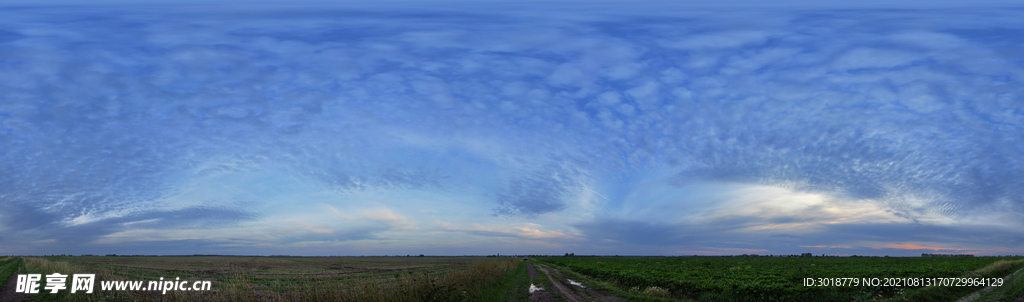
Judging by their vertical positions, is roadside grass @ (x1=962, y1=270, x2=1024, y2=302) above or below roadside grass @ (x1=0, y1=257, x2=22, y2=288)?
above

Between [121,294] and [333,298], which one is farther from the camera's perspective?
[121,294]

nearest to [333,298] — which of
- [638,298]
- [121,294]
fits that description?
[121,294]

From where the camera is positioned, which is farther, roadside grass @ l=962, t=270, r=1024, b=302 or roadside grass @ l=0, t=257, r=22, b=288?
roadside grass @ l=0, t=257, r=22, b=288

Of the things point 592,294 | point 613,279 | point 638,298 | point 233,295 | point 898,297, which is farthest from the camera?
point 613,279

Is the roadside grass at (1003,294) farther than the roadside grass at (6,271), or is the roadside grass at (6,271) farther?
the roadside grass at (6,271)

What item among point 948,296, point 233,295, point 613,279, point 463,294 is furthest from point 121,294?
point 948,296

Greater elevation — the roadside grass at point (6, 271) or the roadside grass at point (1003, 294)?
the roadside grass at point (1003, 294)

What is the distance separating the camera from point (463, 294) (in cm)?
2091

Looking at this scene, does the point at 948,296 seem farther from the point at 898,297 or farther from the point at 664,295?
the point at 664,295

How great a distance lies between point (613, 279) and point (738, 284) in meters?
12.8

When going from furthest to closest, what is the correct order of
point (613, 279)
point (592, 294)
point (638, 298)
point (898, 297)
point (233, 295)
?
point (613, 279)
point (592, 294)
point (638, 298)
point (898, 297)
point (233, 295)

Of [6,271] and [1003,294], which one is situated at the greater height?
[1003,294]

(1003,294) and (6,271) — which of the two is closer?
(1003,294)

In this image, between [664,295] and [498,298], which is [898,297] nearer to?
[664,295]
